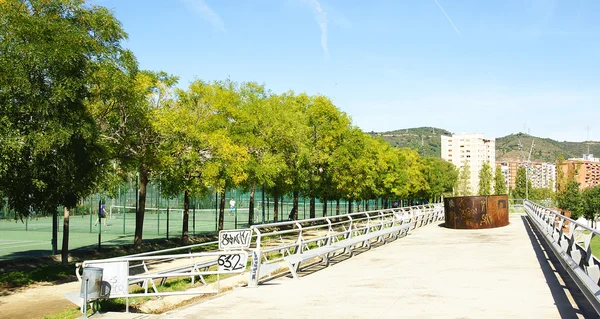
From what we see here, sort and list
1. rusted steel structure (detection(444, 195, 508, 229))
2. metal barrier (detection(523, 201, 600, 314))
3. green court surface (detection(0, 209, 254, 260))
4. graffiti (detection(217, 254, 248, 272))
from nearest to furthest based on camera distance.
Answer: metal barrier (detection(523, 201, 600, 314)), graffiti (detection(217, 254, 248, 272)), green court surface (detection(0, 209, 254, 260)), rusted steel structure (detection(444, 195, 508, 229))

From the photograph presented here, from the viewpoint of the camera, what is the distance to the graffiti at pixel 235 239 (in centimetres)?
1286

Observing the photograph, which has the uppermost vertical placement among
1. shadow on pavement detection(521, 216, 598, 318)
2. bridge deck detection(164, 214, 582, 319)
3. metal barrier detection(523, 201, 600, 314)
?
metal barrier detection(523, 201, 600, 314)

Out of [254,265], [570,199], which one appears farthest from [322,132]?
[570,199]

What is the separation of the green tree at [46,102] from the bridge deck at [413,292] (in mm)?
7156

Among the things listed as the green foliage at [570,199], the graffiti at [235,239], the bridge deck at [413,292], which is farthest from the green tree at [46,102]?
the green foliage at [570,199]

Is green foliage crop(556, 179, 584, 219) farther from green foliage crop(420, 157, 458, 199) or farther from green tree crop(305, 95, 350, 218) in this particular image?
green tree crop(305, 95, 350, 218)

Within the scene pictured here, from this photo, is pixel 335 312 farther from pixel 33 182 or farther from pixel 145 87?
pixel 145 87

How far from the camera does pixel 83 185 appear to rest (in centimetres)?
1786

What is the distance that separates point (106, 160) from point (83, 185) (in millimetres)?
1869

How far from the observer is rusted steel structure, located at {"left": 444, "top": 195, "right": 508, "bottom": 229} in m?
31.2

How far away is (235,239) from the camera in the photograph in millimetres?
12984

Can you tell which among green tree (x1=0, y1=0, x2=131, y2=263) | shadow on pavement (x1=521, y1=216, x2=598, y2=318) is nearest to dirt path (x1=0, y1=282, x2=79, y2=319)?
green tree (x1=0, y1=0, x2=131, y2=263)

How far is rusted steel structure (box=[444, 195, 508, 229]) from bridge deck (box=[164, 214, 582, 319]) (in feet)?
45.0

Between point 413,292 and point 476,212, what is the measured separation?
70.0 feet
